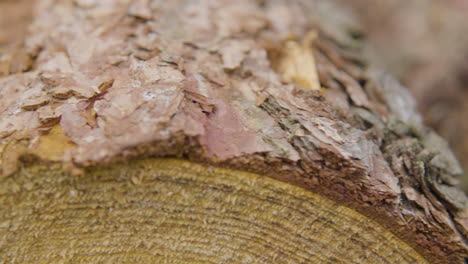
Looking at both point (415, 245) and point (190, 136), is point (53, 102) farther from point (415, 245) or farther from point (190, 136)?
point (415, 245)

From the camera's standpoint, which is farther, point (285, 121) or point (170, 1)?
point (170, 1)

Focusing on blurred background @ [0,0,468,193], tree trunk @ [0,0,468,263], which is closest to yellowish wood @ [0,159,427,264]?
tree trunk @ [0,0,468,263]

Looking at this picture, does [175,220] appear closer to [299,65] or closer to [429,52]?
[299,65]

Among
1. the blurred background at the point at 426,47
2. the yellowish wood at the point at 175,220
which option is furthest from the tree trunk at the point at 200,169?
the blurred background at the point at 426,47

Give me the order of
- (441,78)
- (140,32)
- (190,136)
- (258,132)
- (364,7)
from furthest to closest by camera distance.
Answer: (364,7)
(441,78)
(140,32)
(258,132)
(190,136)

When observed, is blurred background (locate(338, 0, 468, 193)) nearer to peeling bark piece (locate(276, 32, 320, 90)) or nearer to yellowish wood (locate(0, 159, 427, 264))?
peeling bark piece (locate(276, 32, 320, 90))

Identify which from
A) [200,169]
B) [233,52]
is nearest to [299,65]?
[233,52]

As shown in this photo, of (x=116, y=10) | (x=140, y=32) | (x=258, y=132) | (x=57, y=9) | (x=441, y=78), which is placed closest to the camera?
(x=258, y=132)

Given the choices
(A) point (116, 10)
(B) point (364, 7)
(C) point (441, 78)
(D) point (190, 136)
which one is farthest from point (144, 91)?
(B) point (364, 7)

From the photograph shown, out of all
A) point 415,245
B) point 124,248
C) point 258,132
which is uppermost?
point 258,132
